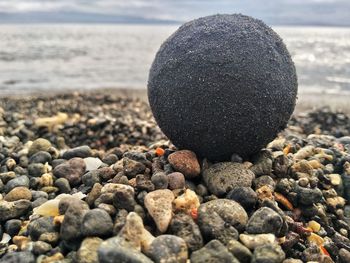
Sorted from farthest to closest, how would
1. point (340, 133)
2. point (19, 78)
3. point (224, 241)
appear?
1. point (19, 78)
2. point (340, 133)
3. point (224, 241)

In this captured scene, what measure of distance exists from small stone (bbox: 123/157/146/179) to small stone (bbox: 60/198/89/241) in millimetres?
891

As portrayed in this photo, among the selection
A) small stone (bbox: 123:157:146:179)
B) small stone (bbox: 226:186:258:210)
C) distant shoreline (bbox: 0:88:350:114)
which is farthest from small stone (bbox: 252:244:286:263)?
distant shoreline (bbox: 0:88:350:114)

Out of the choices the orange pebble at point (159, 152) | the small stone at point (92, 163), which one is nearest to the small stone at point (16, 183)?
the small stone at point (92, 163)

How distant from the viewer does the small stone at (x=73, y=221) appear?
377cm

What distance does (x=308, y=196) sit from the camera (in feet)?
15.4

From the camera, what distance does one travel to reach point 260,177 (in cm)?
487

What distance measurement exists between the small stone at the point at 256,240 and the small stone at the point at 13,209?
237 cm

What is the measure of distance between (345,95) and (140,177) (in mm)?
15546

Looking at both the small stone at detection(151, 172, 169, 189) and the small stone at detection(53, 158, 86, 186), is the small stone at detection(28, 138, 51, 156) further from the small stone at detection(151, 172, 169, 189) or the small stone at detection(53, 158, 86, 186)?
the small stone at detection(151, 172, 169, 189)

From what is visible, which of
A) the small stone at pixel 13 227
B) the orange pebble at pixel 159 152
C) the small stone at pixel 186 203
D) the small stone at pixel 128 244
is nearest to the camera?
the small stone at pixel 128 244

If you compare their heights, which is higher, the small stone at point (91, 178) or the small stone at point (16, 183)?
the small stone at point (91, 178)

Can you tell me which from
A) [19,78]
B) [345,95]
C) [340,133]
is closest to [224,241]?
[340,133]

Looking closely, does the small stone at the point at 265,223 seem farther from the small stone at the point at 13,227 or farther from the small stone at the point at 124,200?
the small stone at the point at 13,227

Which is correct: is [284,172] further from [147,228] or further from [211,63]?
[147,228]
